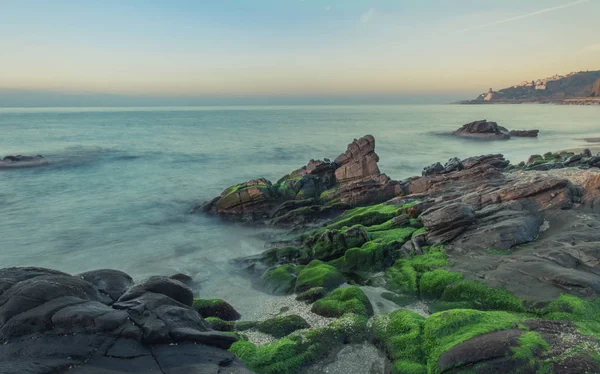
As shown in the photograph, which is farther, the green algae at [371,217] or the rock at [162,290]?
the green algae at [371,217]

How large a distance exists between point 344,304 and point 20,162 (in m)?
58.7

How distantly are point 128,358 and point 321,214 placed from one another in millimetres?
21964

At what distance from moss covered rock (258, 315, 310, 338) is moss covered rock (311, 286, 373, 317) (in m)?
1.11

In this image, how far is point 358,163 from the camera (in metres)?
37.6

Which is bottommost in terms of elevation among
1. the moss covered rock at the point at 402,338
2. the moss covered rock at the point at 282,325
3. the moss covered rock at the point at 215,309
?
the moss covered rock at the point at 215,309

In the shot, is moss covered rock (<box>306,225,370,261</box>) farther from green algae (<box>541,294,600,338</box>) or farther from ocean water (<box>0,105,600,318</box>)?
green algae (<box>541,294,600,338</box>)

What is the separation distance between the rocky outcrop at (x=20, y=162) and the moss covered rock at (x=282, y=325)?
55.5 meters

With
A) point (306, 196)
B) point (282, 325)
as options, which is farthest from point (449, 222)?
point (306, 196)

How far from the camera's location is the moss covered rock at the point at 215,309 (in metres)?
15.3

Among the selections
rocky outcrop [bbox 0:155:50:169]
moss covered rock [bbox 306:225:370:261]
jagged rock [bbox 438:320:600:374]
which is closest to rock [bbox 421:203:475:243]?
moss covered rock [bbox 306:225:370:261]

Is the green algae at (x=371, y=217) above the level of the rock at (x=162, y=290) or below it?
below

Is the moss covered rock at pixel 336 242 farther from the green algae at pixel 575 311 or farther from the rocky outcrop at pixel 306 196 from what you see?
the green algae at pixel 575 311

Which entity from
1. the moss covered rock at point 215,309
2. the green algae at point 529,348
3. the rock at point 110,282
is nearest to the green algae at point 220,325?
the moss covered rock at point 215,309

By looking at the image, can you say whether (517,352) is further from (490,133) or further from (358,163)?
(490,133)
